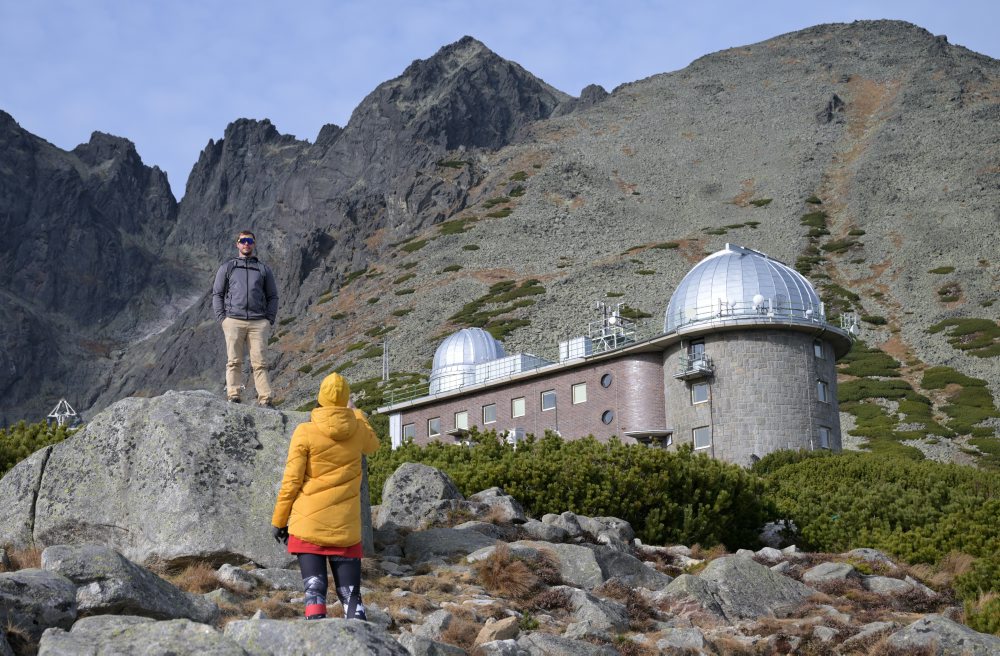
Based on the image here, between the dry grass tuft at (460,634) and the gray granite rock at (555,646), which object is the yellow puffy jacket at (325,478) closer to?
the dry grass tuft at (460,634)

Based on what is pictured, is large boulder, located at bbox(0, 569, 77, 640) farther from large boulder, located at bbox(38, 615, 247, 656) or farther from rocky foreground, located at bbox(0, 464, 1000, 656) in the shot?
large boulder, located at bbox(38, 615, 247, 656)

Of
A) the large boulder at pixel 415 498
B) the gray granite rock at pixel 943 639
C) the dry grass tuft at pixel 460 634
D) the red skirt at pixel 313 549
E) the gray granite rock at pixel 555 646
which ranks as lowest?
the gray granite rock at pixel 943 639

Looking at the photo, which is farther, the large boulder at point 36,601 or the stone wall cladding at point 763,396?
the stone wall cladding at point 763,396

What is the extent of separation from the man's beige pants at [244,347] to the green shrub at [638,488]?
6011 millimetres

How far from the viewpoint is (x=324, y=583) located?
32.7 ft

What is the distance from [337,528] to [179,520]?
4.36 meters

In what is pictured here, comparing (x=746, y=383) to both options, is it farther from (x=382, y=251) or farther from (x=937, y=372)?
(x=382, y=251)

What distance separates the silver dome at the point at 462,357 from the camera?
53531 millimetres

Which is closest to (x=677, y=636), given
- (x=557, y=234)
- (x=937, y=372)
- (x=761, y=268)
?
(x=761, y=268)

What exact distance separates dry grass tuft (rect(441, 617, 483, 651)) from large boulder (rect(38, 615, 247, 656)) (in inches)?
146

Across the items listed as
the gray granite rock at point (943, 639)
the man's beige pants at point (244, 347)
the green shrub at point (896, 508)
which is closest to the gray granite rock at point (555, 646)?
the gray granite rock at point (943, 639)

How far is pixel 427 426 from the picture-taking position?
52406 mm

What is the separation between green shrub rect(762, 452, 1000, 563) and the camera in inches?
851

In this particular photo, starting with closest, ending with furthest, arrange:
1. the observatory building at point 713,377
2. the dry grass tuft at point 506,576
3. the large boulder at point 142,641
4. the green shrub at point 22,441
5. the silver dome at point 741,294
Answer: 1. the large boulder at point 142,641
2. the dry grass tuft at point 506,576
3. the green shrub at point 22,441
4. the observatory building at point 713,377
5. the silver dome at point 741,294
